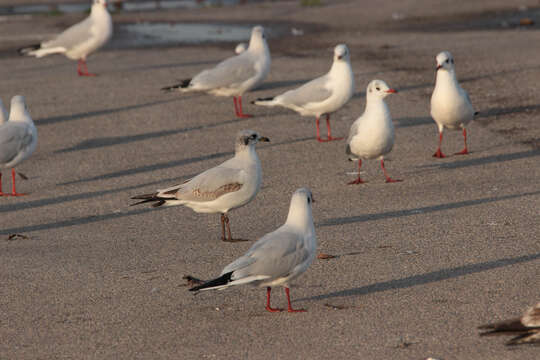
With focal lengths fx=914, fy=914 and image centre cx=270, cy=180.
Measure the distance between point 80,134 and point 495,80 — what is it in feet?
24.7

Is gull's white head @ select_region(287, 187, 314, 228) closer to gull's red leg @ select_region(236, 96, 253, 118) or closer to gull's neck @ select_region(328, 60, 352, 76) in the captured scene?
gull's neck @ select_region(328, 60, 352, 76)

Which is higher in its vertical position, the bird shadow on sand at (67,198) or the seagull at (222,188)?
the seagull at (222,188)

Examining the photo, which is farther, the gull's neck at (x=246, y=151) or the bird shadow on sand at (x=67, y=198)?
the bird shadow on sand at (x=67, y=198)

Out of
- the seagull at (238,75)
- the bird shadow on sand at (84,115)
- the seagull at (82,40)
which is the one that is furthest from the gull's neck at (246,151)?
the seagull at (82,40)

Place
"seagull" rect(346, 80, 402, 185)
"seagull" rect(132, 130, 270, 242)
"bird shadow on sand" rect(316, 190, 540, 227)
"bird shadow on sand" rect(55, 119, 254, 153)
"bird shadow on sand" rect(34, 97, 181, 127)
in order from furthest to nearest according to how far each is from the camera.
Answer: "bird shadow on sand" rect(34, 97, 181, 127)
"bird shadow on sand" rect(55, 119, 254, 153)
"seagull" rect(346, 80, 402, 185)
"bird shadow on sand" rect(316, 190, 540, 227)
"seagull" rect(132, 130, 270, 242)

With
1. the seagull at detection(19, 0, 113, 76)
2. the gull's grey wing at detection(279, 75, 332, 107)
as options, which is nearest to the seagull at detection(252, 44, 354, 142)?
the gull's grey wing at detection(279, 75, 332, 107)

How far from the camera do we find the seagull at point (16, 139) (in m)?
11.6

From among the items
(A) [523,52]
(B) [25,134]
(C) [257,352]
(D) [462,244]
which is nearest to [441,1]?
(A) [523,52]

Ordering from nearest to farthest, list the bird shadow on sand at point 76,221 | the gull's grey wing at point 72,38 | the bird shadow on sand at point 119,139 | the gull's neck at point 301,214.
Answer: the gull's neck at point 301,214 < the bird shadow on sand at point 76,221 < the bird shadow on sand at point 119,139 < the gull's grey wing at point 72,38

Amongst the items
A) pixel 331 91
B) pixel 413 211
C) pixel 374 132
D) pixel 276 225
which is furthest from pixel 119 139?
pixel 413 211

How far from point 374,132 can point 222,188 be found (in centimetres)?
269

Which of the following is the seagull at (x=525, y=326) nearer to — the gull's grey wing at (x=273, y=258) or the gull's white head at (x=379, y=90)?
the gull's grey wing at (x=273, y=258)

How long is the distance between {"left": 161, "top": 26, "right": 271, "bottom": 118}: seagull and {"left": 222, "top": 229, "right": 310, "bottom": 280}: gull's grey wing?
8.86 m

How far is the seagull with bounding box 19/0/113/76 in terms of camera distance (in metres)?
19.8
